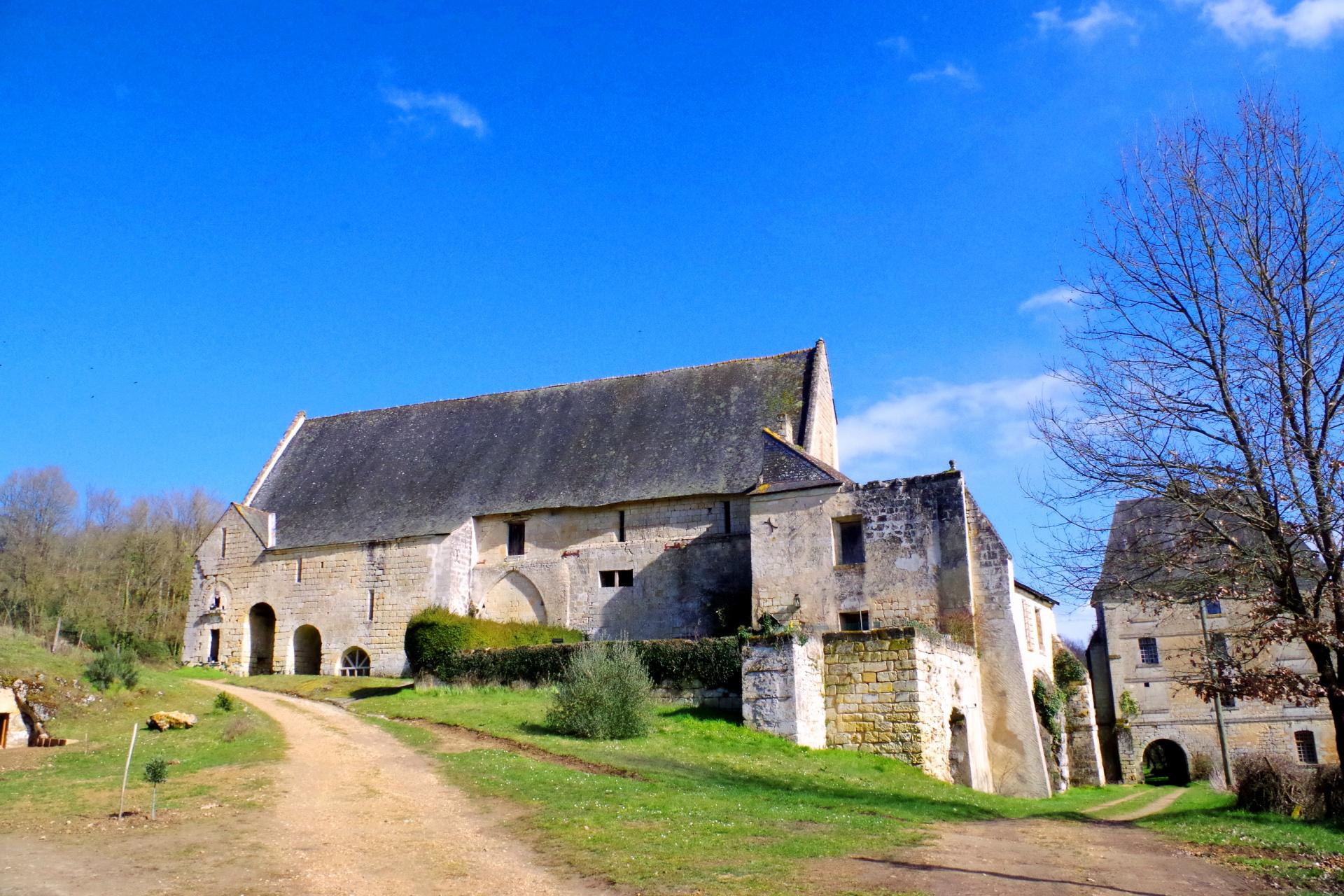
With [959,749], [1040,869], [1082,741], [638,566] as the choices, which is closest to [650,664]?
[959,749]

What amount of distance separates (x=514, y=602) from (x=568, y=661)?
7616 mm

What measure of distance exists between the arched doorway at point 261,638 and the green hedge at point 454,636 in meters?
7.82

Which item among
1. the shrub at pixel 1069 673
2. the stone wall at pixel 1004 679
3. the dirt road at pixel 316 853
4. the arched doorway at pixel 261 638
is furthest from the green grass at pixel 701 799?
the arched doorway at pixel 261 638

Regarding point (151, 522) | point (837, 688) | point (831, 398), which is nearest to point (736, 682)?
point (837, 688)

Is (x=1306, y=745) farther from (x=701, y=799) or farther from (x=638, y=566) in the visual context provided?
(x=701, y=799)

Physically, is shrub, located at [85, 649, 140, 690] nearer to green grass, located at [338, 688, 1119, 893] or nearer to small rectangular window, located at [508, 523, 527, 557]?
green grass, located at [338, 688, 1119, 893]

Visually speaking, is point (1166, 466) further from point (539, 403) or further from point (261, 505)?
point (261, 505)

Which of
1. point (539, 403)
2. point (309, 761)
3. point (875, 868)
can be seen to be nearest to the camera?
point (875, 868)

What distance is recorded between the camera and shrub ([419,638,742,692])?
1891 cm

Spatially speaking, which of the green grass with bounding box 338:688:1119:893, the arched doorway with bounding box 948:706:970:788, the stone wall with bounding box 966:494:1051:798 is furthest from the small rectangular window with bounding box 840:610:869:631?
the green grass with bounding box 338:688:1119:893

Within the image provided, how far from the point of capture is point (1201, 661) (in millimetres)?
12164

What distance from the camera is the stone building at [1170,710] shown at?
104 ft

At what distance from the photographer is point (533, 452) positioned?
97.7 ft

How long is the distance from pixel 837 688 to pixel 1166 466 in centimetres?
859
